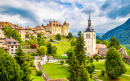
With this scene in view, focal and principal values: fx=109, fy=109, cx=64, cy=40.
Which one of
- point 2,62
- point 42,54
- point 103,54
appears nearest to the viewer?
point 2,62

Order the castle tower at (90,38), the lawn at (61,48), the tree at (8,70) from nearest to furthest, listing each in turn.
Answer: the tree at (8,70)
the castle tower at (90,38)
the lawn at (61,48)

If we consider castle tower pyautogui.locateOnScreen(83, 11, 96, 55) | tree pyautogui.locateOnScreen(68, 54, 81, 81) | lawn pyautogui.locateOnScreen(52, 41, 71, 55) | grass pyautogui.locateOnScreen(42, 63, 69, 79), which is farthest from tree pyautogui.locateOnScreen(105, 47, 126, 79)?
lawn pyautogui.locateOnScreen(52, 41, 71, 55)

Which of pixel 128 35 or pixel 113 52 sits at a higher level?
pixel 128 35

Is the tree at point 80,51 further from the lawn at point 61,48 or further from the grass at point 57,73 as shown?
the lawn at point 61,48

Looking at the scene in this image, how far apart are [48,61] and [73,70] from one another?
3184cm

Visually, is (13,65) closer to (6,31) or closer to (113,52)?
(113,52)

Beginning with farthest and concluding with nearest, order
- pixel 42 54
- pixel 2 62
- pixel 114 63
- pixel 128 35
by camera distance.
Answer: pixel 128 35 → pixel 42 54 → pixel 114 63 → pixel 2 62

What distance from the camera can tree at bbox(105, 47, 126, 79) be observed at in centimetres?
2344

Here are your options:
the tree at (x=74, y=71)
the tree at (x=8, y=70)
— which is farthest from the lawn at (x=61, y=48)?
the tree at (x=8, y=70)

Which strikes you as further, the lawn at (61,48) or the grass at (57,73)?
the lawn at (61,48)

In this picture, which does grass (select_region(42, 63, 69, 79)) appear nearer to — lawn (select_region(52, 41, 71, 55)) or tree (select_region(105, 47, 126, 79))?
tree (select_region(105, 47, 126, 79))

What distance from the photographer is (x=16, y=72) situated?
11.9 m

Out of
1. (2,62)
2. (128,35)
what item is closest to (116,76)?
(2,62)

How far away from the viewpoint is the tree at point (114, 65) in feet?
76.9
